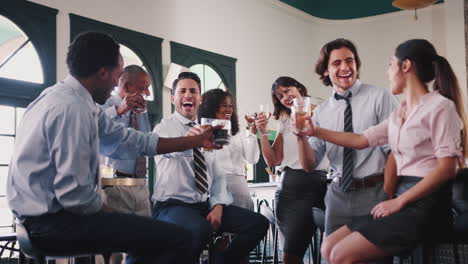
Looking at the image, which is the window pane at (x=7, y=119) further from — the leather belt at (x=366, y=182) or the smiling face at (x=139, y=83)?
the leather belt at (x=366, y=182)

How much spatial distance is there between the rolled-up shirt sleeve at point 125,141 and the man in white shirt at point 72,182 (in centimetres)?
29

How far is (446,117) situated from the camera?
71.5 inches

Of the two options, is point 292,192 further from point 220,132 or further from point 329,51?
point 329,51

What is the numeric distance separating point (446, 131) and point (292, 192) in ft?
4.63

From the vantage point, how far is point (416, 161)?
6.22ft

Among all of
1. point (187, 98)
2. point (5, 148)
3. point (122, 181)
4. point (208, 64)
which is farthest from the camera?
point (208, 64)

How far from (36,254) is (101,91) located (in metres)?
0.72

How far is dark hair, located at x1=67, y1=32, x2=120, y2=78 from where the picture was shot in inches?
81.1

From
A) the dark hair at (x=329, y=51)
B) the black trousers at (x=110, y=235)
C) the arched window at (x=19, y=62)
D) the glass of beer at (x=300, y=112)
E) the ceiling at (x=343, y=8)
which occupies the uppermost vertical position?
the ceiling at (x=343, y=8)

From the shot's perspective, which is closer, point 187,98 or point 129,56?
point 187,98

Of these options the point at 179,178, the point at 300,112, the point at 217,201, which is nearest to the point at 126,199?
the point at 179,178

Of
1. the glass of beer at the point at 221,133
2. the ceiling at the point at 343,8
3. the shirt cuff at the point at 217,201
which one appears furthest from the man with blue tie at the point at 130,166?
the ceiling at the point at 343,8

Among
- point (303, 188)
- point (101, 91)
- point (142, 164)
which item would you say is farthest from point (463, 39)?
point (101, 91)

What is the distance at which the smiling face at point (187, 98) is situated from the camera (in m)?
3.35
